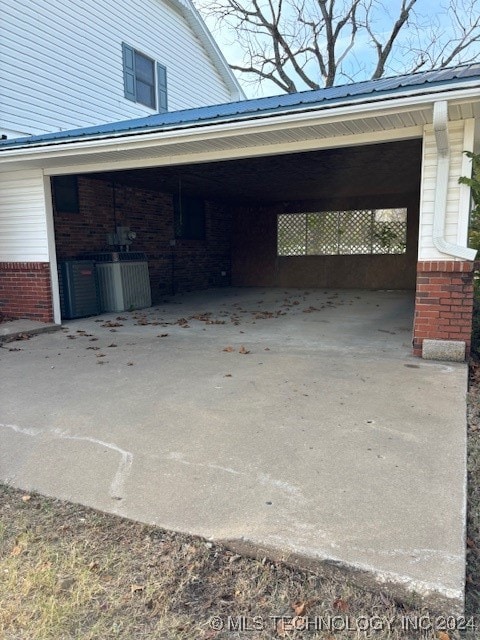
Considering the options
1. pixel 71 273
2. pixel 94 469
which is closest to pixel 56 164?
pixel 71 273

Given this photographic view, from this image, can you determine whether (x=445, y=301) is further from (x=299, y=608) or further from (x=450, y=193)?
(x=299, y=608)

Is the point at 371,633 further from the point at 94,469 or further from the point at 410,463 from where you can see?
the point at 94,469

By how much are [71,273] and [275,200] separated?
714 cm

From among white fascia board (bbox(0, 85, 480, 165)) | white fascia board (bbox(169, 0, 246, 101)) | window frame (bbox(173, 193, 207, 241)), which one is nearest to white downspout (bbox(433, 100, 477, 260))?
white fascia board (bbox(0, 85, 480, 165))

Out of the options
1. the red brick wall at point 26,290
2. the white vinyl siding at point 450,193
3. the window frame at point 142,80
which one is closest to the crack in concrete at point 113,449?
the white vinyl siding at point 450,193

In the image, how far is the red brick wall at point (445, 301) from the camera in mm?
4602

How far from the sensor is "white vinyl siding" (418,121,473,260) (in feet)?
14.7

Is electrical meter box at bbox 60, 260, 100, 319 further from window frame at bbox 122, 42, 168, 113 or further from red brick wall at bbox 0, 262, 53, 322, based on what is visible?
window frame at bbox 122, 42, 168, 113

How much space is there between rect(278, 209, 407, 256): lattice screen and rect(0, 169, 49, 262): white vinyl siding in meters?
8.29

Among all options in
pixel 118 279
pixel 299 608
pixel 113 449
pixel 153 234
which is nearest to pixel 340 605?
pixel 299 608

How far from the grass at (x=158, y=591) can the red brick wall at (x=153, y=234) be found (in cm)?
693

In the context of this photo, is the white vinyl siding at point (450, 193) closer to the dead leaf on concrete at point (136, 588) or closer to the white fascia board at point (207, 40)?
the dead leaf on concrete at point (136, 588)

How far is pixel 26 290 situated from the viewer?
7285 mm

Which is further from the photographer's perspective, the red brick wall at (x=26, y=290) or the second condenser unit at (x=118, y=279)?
the second condenser unit at (x=118, y=279)
